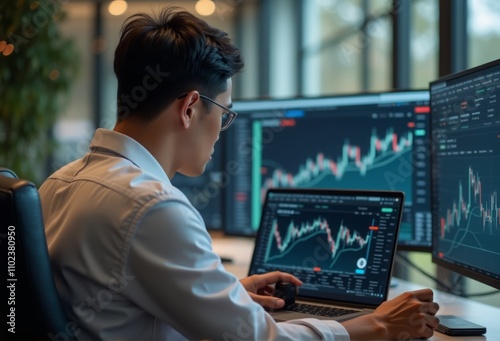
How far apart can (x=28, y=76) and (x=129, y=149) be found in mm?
2999

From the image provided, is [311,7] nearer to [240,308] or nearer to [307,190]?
[307,190]

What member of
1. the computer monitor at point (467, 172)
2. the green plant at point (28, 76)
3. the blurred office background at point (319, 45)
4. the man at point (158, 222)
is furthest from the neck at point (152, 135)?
the green plant at point (28, 76)

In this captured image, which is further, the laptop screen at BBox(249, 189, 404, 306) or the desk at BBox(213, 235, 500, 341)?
the laptop screen at BBox(249, 189, 404, 306)

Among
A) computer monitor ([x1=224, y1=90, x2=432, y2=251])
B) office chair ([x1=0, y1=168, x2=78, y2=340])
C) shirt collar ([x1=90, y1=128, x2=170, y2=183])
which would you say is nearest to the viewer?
office chair ([x1=0, y1=168, x2=78, y2=340])

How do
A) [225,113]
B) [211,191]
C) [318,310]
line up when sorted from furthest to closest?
[211,191] → [318,310] → [225,113]

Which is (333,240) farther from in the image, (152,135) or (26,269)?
(26,269)

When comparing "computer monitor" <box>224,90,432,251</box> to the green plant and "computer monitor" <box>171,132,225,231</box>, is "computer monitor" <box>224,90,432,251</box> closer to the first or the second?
"computer monitor" <box>171,132,225,231</box>

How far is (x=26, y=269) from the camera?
1105 millimetres

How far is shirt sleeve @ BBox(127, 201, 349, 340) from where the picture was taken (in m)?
1.13

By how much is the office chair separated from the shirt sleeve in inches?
5.3

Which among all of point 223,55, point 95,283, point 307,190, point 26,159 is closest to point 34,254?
point 95,283

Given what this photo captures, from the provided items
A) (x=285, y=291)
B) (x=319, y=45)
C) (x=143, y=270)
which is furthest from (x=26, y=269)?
(x=319, y=45)

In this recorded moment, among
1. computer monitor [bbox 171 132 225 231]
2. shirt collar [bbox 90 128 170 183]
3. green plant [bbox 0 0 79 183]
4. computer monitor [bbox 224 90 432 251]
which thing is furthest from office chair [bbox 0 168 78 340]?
green plant [bbox 0 0 79 183]

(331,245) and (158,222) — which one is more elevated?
(158,222)
